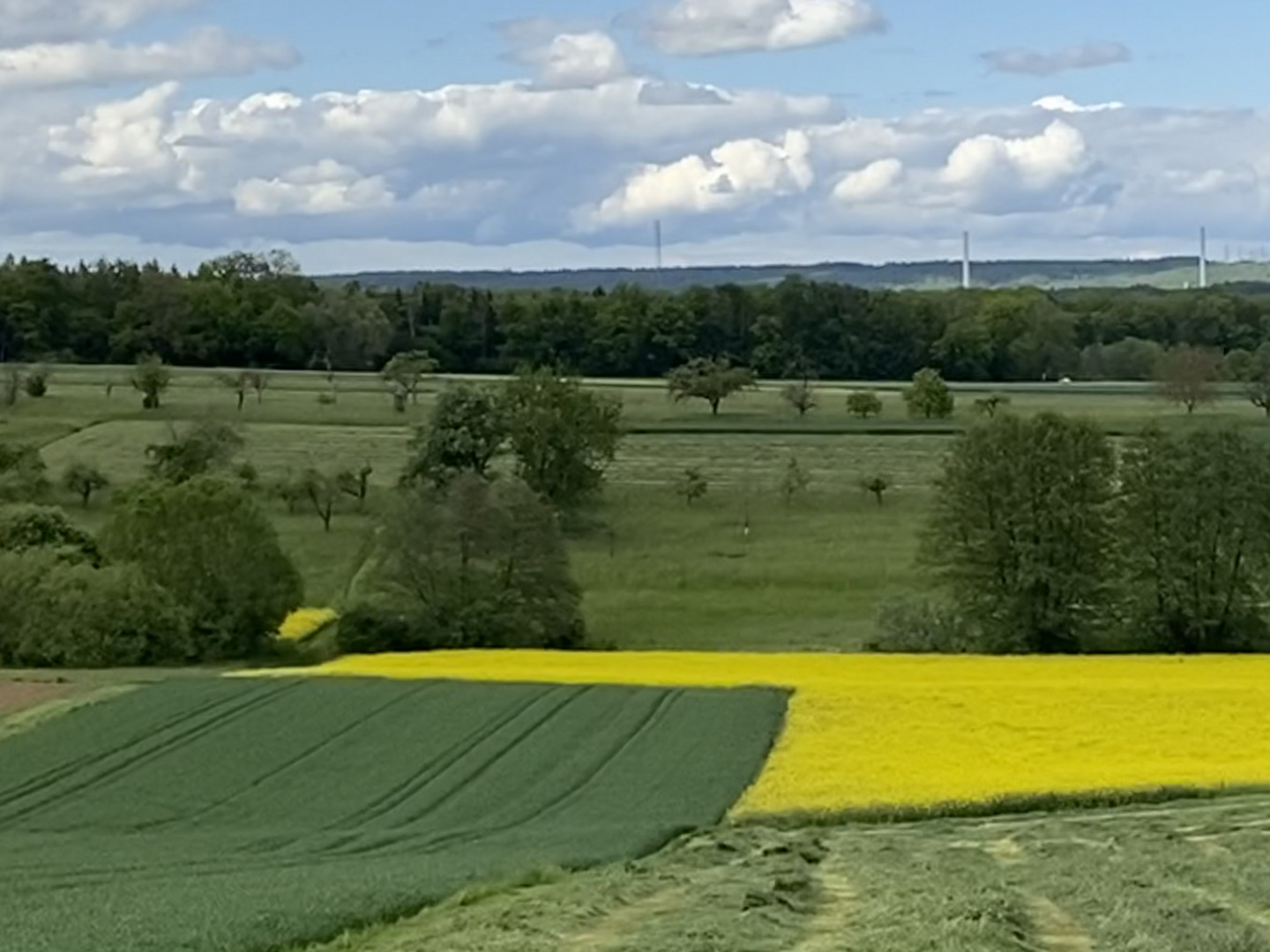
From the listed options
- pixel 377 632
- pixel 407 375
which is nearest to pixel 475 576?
pixel 377 632

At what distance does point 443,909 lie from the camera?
21.1 meters

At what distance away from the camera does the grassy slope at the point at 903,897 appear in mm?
18016

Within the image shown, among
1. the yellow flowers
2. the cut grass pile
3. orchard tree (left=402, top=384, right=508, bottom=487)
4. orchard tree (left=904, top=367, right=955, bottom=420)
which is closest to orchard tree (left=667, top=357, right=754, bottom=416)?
orchard tree (left=904, top=367, right=955, bottom=420)

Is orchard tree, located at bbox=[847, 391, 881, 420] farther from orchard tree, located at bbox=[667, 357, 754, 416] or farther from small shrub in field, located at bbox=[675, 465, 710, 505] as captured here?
small shrub in field, located at bbox=[675, 465, 710, 505]

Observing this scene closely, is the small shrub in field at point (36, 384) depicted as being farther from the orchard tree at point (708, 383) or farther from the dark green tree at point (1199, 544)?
the dark green tree at point (1199, 544)

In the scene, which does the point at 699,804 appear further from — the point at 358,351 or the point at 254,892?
the point at 358,351

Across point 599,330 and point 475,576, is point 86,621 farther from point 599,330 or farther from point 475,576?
point 599,330

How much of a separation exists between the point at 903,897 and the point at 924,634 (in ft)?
119

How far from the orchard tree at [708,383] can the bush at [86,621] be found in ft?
189

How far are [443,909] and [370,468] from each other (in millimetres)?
65483

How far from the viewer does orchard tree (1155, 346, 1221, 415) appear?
111 m

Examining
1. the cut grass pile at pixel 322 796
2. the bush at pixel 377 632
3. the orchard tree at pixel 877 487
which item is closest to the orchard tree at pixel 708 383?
the orchard tree at pixel 877 487

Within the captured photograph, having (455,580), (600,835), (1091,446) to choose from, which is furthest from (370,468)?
(600,835)

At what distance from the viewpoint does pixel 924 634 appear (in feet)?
184
